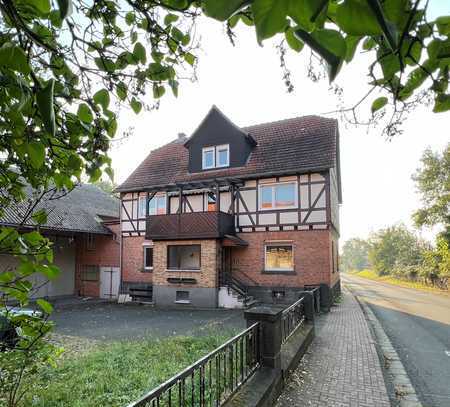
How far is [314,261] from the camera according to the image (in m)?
15.9

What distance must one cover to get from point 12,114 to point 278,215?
15.9 meters

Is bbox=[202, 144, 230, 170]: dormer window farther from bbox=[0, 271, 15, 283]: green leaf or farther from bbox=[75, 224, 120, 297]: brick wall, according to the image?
bbox=[0, 271, 15, 283]: green leaf

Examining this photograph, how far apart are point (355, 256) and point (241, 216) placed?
107 meters

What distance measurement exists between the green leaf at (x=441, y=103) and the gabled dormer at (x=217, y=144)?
1725 centimetres

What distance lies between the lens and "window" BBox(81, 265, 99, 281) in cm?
2189

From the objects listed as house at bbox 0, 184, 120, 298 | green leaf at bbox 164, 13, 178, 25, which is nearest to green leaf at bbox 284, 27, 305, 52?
green leaf at bbox 164, 13, 178, 25

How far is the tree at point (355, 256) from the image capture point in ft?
363

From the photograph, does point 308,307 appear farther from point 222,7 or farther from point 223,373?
point 222,7

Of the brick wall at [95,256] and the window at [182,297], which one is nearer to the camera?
the window at [182,297]

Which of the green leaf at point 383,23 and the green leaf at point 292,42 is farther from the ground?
the green leaf at point 292,42

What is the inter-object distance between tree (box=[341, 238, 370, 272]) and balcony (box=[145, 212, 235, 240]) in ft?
333

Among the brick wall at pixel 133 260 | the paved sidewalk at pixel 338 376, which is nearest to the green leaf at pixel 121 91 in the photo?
the paved sidewalk at pixel 338 376

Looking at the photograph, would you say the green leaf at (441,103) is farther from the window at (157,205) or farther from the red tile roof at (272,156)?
the window at (157,205)

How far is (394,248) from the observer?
181 ft
